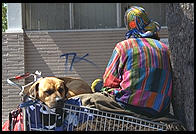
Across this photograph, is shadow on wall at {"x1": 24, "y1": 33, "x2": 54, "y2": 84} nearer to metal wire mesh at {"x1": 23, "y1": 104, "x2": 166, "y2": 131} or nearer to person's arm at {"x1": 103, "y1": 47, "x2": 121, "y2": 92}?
person's arm at {"x1": 103, "y1": 47, "x2": 121, "y2": 92}

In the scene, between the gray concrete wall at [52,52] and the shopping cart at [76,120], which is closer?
the shopping cart at [76,120]

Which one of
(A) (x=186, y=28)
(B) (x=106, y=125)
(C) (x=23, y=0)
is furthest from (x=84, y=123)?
(C) (x=23, y=0)

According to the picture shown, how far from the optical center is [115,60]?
3.46 meters

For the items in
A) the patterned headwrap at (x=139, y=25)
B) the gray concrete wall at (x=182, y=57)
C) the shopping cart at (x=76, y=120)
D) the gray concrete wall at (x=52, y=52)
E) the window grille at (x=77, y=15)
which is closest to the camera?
the gray concrete wall at (x=182, y=57)

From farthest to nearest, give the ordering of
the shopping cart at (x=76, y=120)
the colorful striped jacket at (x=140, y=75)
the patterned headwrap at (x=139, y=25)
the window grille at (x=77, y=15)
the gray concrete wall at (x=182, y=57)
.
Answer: the window grille at (x=77, y=15), the patterned headwrap at (x=139, y=25), the colorful striped jacket at (x=140, y=75), the shopping cart at (x=76, y=120), the gray concrete wall at (x=182, y=57)

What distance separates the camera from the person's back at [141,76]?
338 cm

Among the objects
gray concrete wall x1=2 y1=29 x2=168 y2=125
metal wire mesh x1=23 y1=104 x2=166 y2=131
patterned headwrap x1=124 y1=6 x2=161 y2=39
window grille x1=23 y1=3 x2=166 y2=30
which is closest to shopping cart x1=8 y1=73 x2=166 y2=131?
metal wire mesh x1=23 y1=104 x2=166 y2=131

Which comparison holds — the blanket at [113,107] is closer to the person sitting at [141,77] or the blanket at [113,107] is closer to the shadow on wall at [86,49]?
the person sitting at [141,77]

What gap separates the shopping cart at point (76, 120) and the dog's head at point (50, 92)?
5 cm

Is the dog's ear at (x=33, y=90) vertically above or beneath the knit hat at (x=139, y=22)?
beneath

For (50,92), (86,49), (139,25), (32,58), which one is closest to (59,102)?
(50,92)

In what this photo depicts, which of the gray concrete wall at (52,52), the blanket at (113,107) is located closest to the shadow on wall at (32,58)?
the gray concrete wall at (52,52)

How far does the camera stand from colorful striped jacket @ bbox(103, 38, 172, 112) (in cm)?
338

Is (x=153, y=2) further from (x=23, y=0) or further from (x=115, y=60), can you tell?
(x=115, y=60)
